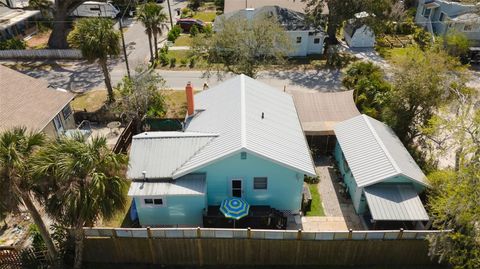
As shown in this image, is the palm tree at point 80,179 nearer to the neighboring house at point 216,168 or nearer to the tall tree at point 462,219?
the neighboring house at point 216,168

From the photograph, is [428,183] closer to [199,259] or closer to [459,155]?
[459,155]

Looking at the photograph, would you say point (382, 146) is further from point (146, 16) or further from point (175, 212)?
point (146, 16)

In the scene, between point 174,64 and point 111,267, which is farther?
point 174,64

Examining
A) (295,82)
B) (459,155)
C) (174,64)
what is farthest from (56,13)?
(459,155)

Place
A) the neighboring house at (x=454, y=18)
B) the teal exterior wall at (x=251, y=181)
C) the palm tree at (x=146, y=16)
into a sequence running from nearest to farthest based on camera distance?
the teal exterior wall at (x=251, y=181) < the palm tree at (x=146, y=16) < the neighboring house at (x=454, y=18)

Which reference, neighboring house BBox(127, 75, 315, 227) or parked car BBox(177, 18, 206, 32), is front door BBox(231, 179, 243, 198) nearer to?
neighboring house BBox(127, 75, 315, 227)

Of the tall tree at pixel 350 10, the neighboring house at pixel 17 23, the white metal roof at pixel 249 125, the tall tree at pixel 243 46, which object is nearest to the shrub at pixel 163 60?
the tall tree at pixel 243 46
